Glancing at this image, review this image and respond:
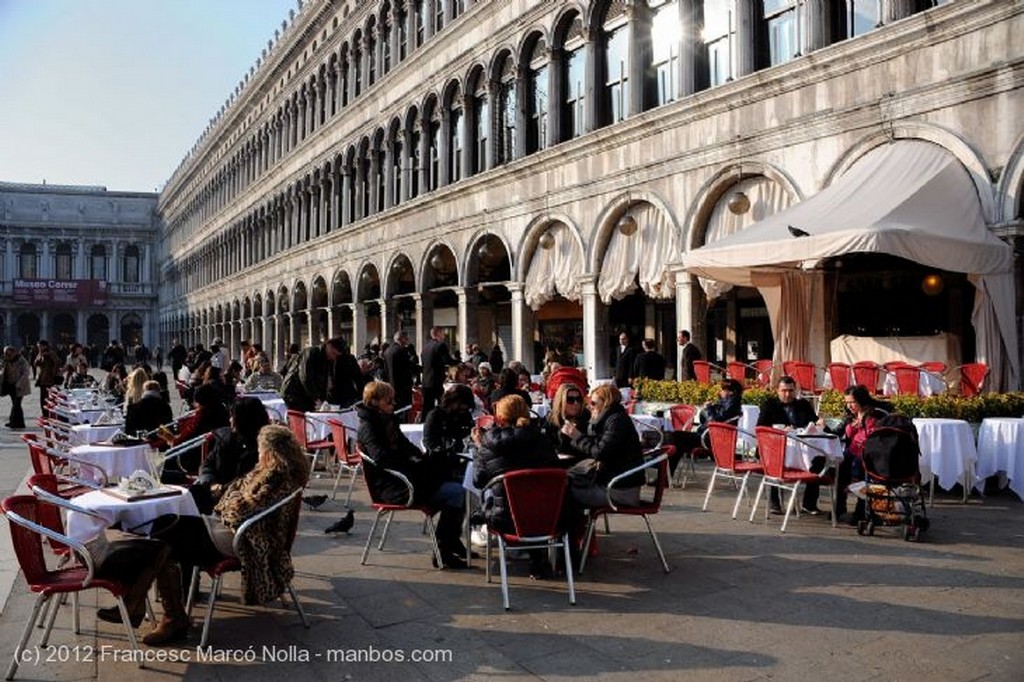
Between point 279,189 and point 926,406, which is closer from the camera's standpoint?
point 926,406

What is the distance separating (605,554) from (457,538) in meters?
1.20

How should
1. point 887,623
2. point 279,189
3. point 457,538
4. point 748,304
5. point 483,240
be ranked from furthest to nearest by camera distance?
point 279,189 < point 483,240 < point 748,304 < point 457,538 < point 887,623

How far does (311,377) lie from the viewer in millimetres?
11422

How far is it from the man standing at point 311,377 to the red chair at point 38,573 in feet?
21.9

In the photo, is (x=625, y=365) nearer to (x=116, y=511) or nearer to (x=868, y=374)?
(x=868, y=374)

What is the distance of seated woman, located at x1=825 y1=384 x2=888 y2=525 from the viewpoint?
778cm

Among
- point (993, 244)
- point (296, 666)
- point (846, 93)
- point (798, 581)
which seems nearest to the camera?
point (296, 666)

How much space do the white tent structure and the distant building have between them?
81.6m

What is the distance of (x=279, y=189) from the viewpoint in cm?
4078

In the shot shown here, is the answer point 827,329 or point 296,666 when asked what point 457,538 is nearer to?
point 296,666

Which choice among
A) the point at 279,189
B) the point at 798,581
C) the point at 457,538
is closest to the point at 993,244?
the point at 798,581

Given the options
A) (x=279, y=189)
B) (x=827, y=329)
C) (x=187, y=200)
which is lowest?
(x=827, y=329)

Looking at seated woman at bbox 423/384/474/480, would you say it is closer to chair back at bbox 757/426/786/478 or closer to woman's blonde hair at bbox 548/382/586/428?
woman's blonde hair at bbox 548/382/586/428

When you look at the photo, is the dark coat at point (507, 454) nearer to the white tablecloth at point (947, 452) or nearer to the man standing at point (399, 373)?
the white tablecloth at point (947, 452)
